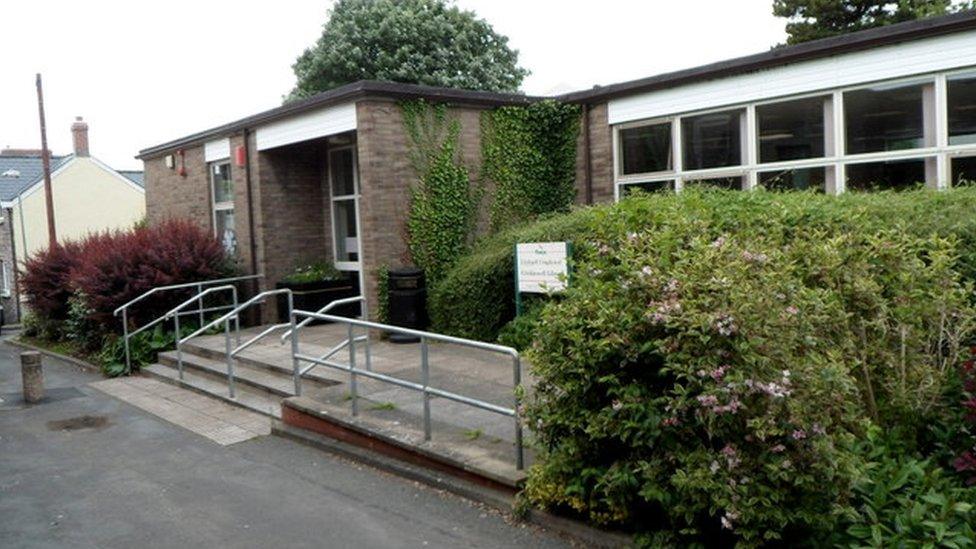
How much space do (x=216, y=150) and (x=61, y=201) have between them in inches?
924

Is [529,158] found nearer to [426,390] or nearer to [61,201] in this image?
[426,390]

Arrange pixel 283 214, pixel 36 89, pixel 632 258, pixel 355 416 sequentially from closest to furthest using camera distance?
pixel 632 258
pixel 355 416
pixel 283 214
pixel 36 89

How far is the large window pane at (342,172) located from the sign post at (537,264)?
525cm

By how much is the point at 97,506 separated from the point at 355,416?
2078 millimetres

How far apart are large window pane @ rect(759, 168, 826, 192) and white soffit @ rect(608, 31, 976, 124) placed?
1043 millimetres

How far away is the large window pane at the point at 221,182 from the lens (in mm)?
16125

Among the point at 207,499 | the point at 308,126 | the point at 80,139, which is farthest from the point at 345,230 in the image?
the point at 80,139

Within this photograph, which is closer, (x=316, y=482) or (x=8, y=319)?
(x=316, y=482)

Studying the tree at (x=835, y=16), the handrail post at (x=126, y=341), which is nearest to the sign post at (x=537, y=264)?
the handrail post at (x=126, y=341)

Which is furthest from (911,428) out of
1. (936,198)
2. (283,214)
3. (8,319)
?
(8,319)

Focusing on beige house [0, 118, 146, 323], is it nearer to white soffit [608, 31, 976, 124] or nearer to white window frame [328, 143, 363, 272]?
white window frame [328, 143, 363, 272]

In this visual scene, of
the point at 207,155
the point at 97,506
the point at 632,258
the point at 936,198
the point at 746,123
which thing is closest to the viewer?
the point at 632,258

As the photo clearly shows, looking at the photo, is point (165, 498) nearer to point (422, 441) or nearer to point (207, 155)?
point (422, 441)

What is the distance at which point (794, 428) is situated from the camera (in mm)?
4266
